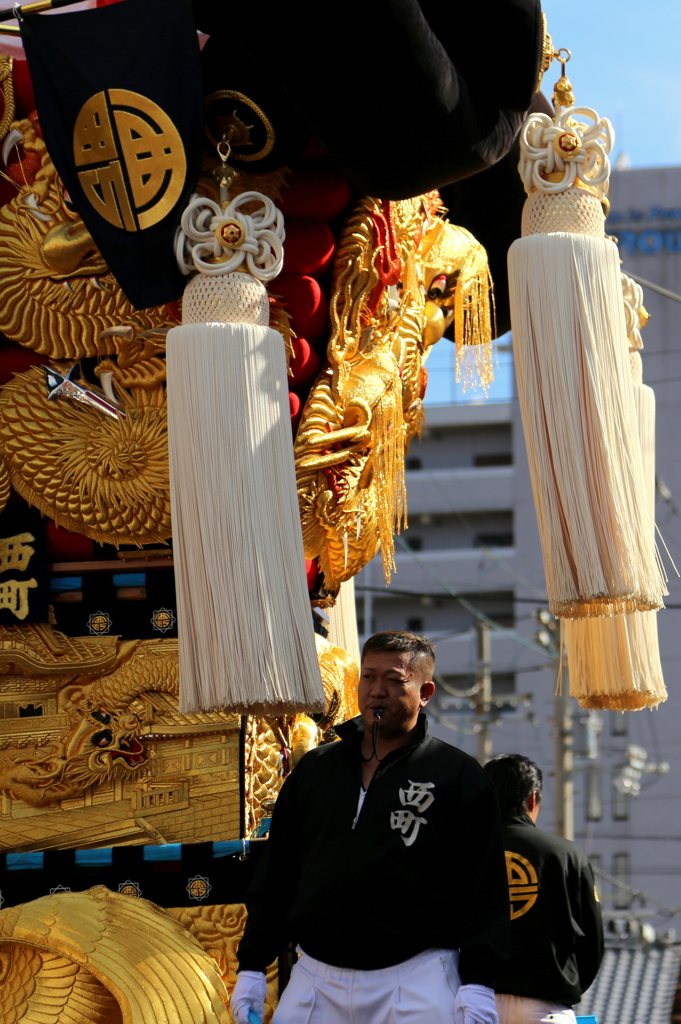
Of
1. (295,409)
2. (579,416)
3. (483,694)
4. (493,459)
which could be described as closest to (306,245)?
(295,409)

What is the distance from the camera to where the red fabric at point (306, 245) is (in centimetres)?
365

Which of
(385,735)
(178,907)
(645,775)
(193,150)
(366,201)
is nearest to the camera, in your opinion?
(385,735)

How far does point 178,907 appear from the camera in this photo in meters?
3.46

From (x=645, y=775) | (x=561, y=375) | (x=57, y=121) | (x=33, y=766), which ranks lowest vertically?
(x=645, y=775)

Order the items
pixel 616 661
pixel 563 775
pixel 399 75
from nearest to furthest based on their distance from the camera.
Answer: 1. pixel 399 75
2. pixel 616 661
3. pixel 563 775

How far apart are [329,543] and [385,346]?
60 centimetres

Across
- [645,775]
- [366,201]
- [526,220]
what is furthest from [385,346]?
[645,775]

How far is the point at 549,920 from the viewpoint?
11.0 feet

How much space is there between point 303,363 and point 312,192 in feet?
1.47

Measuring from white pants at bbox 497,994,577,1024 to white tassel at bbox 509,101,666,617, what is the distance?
942 millimetres

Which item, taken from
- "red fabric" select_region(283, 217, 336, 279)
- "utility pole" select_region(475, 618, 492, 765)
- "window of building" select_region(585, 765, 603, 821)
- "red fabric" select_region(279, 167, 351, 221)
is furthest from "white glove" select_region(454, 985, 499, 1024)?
"window of building" select_region(585, 765, 603, 821)

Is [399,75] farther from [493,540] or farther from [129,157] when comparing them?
[493,540]

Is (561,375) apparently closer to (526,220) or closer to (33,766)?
(526,220)

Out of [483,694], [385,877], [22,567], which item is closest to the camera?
[385,877]
